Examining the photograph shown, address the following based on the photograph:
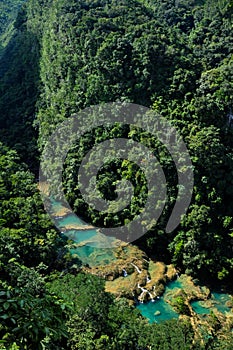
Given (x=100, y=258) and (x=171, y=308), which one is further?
(x=100, y=258)

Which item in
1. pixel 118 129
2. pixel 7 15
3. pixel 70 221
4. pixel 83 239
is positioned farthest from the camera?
pixel 7 15

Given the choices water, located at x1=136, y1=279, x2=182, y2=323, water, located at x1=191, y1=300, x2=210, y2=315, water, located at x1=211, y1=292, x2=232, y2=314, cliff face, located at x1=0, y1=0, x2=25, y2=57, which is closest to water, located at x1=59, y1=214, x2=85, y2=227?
water, located at x1=136, y1=279, x2=182, y2=323

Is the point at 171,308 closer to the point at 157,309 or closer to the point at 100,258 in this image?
the point at 157,309

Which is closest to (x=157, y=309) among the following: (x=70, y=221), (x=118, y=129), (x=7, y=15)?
(x=70, y=221)

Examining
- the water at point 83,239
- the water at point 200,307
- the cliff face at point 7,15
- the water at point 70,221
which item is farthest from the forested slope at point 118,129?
the cliff face at point 7,15

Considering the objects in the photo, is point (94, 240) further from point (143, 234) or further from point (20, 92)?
point (20, 92)

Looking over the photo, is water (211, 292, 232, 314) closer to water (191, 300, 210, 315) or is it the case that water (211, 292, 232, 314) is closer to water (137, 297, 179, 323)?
water (191, 300, 210, 315)

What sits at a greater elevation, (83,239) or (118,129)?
(118,129)

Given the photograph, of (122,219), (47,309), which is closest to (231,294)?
(122,219)
